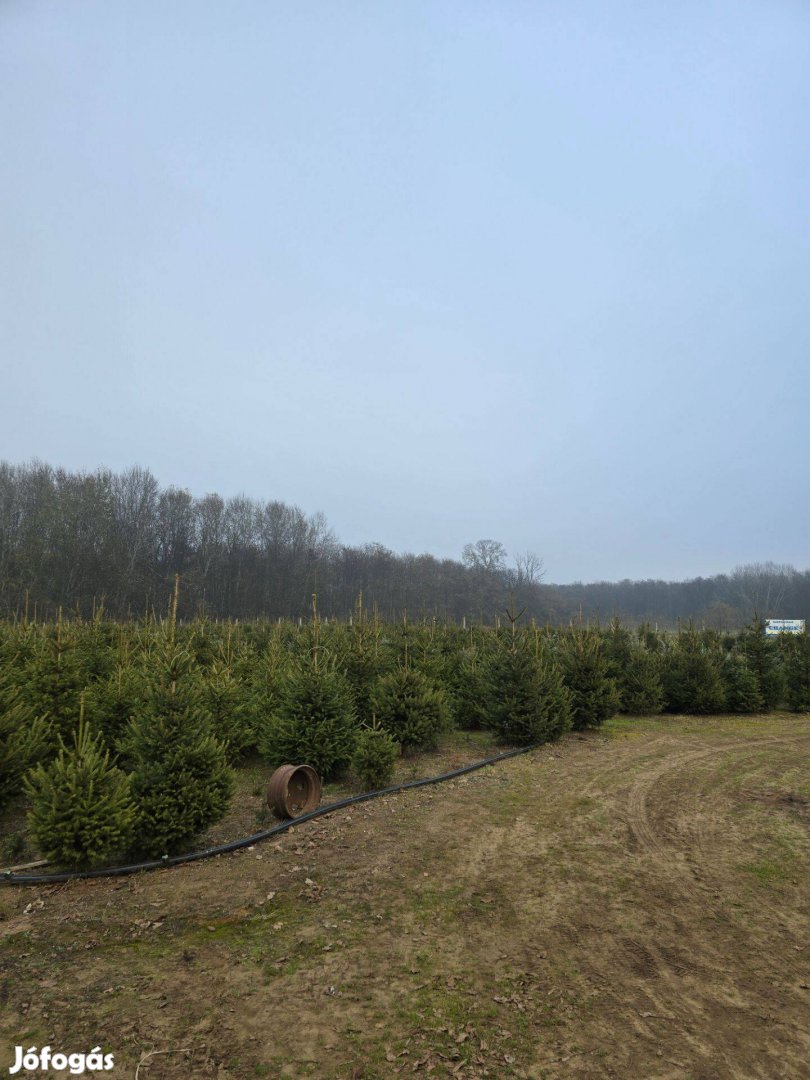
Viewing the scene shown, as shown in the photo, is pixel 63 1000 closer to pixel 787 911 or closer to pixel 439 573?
pixel 787 911

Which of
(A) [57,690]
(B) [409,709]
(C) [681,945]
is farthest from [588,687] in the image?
(A) [57,690]

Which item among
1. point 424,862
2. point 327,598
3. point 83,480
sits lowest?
point 424,862

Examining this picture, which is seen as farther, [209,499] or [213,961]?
[209,499]

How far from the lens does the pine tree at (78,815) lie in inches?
207

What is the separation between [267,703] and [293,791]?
3.07 meters

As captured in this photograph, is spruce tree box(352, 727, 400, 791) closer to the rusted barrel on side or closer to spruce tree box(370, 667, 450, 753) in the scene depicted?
the rusted barrel on side

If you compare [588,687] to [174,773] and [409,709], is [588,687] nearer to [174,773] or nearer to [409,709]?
[409,709]

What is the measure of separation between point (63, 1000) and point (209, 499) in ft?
173

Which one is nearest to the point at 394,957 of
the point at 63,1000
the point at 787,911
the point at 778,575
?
the point at 63,1000

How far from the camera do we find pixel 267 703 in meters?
10.4

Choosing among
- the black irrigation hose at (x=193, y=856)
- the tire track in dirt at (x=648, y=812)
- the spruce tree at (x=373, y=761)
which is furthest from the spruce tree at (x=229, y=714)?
the tire track in dirt at (x=648, y=812)

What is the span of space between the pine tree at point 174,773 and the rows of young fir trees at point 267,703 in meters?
0.02

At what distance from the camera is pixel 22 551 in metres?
37.4

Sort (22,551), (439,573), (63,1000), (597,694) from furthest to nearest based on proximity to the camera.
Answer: (439,573), (22,551), (597,694), (63,1000)
